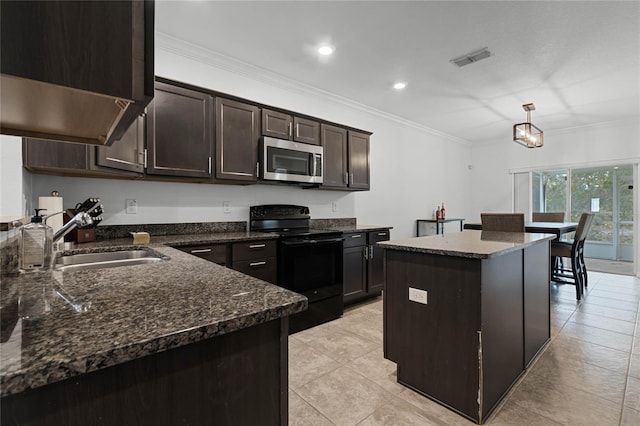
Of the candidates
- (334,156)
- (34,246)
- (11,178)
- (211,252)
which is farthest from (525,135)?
(11,178)

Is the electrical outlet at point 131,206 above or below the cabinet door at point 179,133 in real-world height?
below

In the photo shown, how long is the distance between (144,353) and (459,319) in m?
1.66

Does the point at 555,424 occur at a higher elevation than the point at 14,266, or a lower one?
lower

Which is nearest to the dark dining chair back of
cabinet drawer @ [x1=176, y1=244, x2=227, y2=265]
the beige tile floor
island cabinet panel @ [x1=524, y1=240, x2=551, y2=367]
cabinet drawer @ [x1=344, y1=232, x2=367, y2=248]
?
the beige tile floor

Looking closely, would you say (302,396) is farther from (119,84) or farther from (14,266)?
(119,84)

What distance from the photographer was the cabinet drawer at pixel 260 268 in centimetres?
264

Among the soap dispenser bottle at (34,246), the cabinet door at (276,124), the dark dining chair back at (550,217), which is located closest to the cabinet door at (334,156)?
the cabinet door at (276,124)

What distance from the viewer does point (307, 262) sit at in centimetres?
305

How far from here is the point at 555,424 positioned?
1.67m

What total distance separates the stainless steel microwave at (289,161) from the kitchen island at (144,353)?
2240 mm

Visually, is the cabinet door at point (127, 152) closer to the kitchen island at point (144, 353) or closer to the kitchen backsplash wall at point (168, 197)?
the kitchen backsplash wall at point (168, 197)

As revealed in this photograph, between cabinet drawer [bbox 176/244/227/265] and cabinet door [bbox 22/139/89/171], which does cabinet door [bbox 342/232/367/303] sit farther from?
cabinet door [bbox 22/139/89/171]

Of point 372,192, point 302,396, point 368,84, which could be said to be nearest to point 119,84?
point 302,396

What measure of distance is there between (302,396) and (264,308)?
4.97ft
